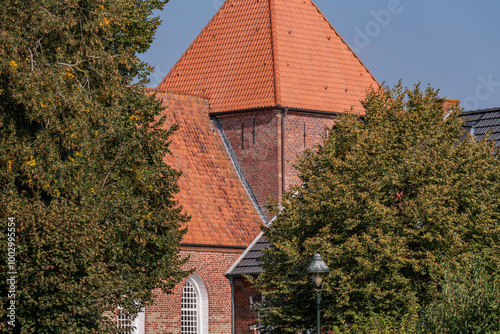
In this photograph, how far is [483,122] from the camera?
124 feet

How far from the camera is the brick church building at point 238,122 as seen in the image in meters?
37.1

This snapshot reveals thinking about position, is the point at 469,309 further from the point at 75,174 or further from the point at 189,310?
the point at 189,310

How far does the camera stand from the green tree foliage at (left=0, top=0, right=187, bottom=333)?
20.2 metres

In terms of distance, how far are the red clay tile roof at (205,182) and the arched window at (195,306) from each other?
189 cm

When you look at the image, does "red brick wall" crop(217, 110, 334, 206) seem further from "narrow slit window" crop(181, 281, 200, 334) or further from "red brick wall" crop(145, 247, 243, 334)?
"narrow slit window" crop(181, 281, 200, 334)

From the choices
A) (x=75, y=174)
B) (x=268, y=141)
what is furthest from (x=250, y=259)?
(x=75, y=174)

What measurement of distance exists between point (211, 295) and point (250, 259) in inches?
86.2

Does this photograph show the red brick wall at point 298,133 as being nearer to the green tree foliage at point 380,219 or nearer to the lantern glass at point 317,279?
the green tree foliage at point 380,219

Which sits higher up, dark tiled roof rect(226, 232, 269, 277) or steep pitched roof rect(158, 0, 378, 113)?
steep pitched roof rect(158, 0, 378, 113)

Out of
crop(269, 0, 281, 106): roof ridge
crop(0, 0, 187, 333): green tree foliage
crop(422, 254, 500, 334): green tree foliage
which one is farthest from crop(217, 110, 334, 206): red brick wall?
crop(422, 254, 500, 334): green tree foliage

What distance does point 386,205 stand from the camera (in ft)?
88.4

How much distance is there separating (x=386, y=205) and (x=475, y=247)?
2879mm

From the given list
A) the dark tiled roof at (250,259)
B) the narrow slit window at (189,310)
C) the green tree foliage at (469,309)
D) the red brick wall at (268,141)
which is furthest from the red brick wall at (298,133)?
the green tree foliage at (469,309)

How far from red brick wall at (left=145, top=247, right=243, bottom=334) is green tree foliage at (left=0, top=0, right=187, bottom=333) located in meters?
10.4
